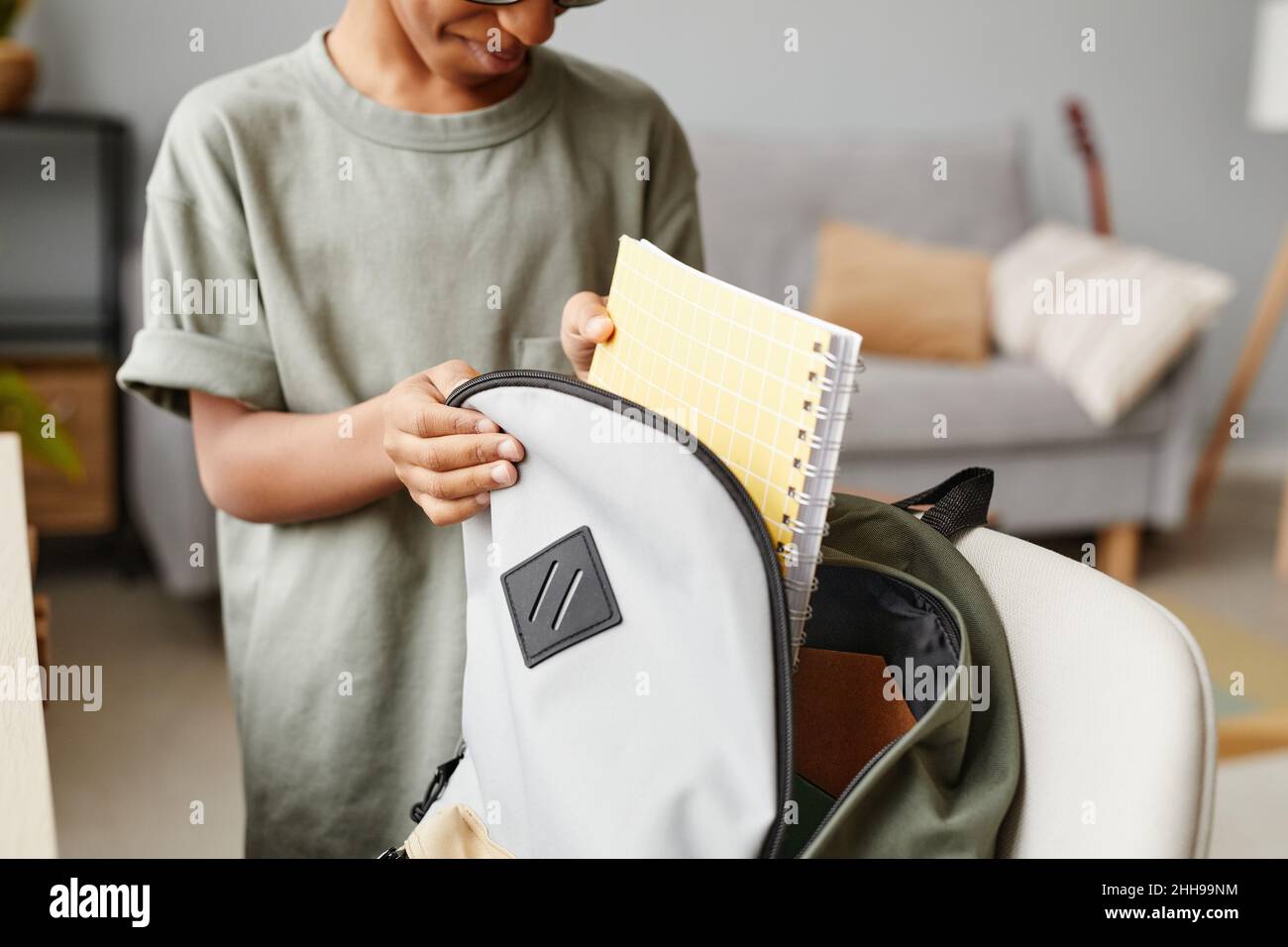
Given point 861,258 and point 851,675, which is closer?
point 851,675

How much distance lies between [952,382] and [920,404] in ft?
0.36

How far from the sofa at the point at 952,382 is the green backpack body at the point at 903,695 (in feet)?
5.54

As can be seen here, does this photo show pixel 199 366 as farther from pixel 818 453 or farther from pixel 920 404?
pixel 920 404

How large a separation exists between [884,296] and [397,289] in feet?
7.20

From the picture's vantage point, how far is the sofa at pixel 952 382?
2.61m

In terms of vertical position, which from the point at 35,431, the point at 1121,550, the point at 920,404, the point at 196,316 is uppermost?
the point at 196,316

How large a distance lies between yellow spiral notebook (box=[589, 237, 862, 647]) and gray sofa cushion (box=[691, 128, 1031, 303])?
2.36 meters

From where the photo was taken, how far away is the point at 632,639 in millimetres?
481

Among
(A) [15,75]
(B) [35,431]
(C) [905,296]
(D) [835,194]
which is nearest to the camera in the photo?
(B) [35,431]

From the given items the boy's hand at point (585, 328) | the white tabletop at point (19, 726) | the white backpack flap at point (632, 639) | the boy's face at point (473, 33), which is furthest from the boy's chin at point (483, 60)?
the white tabletop at point (19, 726)

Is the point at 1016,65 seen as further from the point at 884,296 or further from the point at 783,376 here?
the point at 783,376

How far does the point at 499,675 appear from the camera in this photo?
1.82 feet

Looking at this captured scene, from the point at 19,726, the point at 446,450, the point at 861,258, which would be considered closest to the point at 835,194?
the point at 861,258

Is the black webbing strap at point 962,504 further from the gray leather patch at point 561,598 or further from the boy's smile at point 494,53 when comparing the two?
the boy's smile at point 494,53
